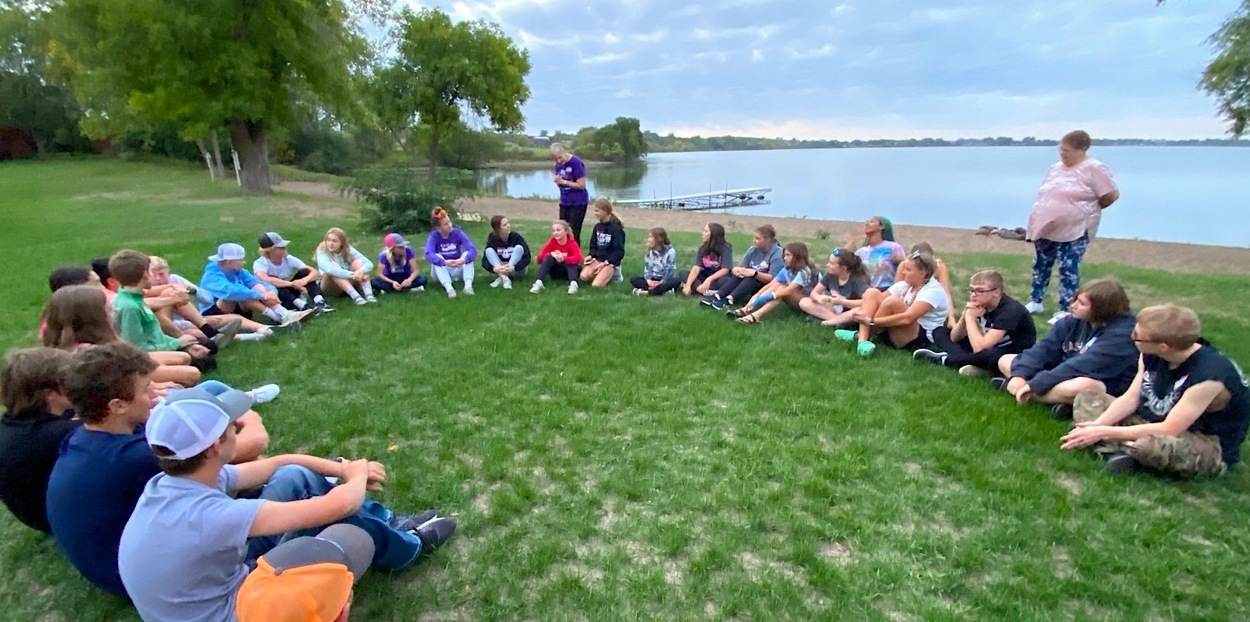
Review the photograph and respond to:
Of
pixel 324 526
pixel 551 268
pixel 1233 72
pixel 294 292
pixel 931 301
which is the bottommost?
pixel 324 526

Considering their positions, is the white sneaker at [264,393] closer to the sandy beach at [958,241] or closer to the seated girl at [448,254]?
the seated girl at [448,254]

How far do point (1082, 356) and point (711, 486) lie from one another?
2640 mm

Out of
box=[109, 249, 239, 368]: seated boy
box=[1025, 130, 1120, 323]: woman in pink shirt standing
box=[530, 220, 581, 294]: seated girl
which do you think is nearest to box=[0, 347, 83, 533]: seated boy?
box=[109, 249, 239, 368]: seated boy

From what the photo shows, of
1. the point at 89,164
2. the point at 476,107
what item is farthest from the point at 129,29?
the point at 89,164

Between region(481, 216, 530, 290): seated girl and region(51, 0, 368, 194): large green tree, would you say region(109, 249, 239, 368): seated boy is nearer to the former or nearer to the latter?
region(481, 216, 530, 290): seated girl

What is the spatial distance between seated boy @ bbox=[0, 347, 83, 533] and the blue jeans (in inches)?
34.5

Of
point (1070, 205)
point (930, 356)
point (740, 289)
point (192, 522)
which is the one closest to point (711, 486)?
point (192, 522)

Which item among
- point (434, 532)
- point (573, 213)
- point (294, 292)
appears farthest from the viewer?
point (573, 213)

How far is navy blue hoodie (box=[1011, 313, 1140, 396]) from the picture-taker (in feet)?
13.6

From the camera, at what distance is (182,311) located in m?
6.00

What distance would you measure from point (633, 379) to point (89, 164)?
47323 mm

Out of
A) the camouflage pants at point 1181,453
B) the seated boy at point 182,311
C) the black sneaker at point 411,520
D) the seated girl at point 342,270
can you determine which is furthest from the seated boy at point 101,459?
the seated girl at point 342,270

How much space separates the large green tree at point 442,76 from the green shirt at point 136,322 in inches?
1103

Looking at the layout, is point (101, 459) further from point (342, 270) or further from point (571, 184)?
point (571, 184)
